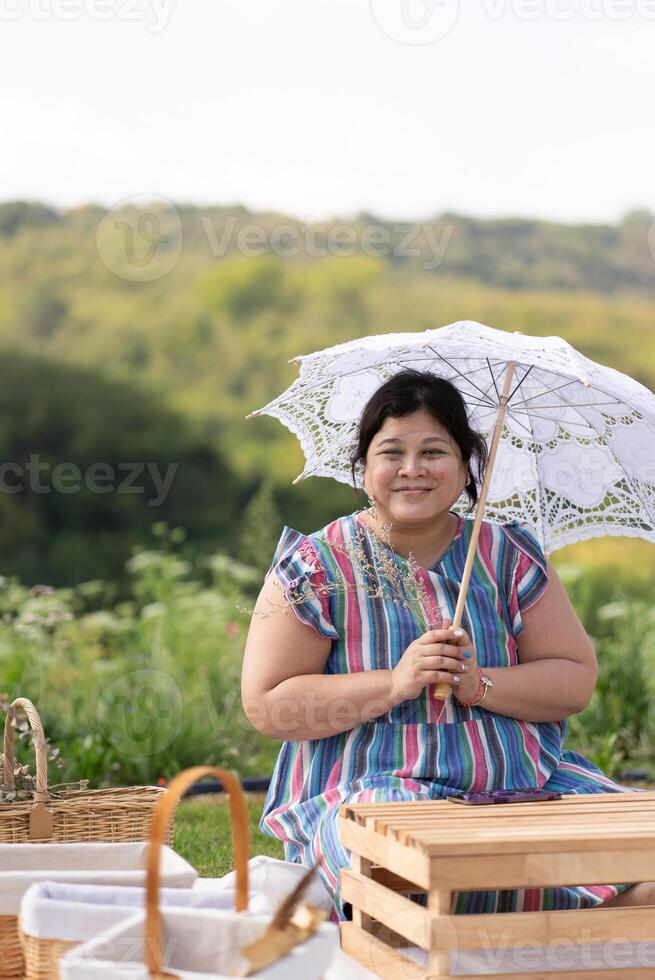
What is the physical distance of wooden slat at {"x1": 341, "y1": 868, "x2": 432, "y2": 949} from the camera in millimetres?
2309

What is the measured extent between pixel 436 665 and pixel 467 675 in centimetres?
10

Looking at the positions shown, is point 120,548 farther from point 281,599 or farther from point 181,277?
point 281,599

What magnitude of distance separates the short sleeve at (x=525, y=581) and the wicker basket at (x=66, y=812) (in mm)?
1072

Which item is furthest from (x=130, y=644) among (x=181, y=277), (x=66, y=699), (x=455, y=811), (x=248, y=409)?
(x=455, y=811)

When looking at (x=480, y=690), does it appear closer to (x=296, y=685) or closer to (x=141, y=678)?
(x=296, y=685)

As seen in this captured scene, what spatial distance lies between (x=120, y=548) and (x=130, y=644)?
1277 millimetres

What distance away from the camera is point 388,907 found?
2480 millimetres

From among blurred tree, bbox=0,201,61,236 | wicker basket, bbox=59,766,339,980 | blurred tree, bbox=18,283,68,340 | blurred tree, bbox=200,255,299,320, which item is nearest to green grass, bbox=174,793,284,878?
wicker basket, bbox=59,766,339,980

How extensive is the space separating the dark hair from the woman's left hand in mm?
569

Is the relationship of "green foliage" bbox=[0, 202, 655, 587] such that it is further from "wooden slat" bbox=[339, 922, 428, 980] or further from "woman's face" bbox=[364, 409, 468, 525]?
"wooden slat" bbox=[339, 922, 428, 980]

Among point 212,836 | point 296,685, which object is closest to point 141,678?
point 212,836

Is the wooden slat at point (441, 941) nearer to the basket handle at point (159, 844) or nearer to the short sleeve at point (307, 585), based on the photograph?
the basket handle at point (159, 844)

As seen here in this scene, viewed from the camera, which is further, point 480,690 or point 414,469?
point 414,469

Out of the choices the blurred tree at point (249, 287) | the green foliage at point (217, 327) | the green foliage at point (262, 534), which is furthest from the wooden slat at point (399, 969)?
the blurred tree at point (249, 287)
